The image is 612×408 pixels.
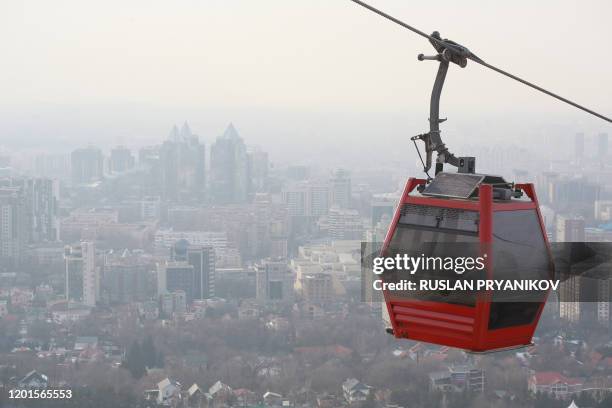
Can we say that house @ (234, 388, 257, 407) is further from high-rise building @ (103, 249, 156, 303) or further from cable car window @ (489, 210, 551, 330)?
cable car window @ (489, 210, 551, 330)

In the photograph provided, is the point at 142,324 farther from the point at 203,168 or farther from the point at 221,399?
the point at 203,168

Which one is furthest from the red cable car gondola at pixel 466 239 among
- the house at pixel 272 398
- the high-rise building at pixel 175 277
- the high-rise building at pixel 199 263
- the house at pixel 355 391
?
the high-rise building at pixel 175 277

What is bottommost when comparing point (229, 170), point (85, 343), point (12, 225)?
point (85, 343)

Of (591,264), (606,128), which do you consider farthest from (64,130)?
(591,264)

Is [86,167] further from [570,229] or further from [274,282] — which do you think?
[570,229]

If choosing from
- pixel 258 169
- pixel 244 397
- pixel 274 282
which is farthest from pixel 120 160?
pixel 244 397

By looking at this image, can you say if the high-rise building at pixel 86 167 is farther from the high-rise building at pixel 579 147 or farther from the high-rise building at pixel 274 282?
the high-rise building at pixel 579 147

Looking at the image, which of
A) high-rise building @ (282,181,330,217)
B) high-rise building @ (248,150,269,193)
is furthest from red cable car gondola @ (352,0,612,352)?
high-rise building @ (248,150,269,193)
